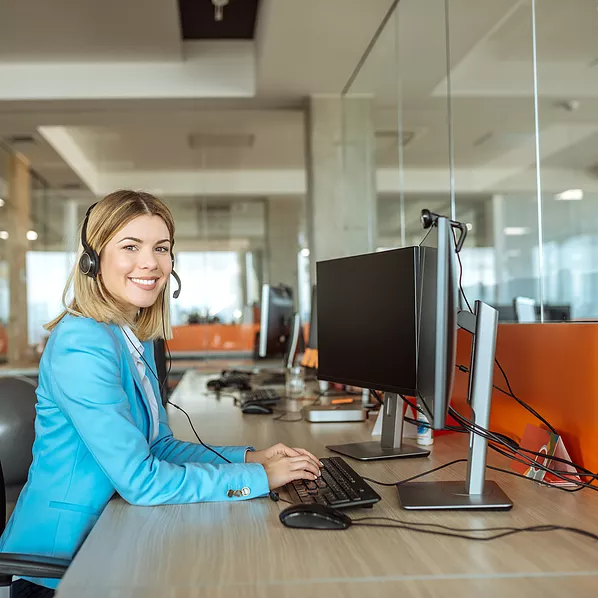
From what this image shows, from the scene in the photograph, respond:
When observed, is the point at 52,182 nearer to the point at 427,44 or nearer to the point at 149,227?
the point at 427,44

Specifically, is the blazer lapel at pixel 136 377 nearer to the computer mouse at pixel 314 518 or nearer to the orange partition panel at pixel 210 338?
the computer mouse at pixel 314 518

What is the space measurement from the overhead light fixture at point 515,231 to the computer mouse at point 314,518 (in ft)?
9.74

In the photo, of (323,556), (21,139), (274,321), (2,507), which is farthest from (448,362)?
(21,139)

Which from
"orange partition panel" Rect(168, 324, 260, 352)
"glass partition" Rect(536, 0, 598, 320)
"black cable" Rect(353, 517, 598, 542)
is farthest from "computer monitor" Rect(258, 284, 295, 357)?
"black cable" Rect(353, 517, 598, 542)

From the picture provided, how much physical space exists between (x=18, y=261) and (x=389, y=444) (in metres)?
6.57

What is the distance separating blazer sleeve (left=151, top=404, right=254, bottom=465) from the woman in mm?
10

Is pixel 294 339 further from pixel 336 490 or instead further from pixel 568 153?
pixel 336 490

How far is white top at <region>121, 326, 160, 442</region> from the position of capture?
155 centimetres

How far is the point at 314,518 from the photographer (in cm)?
120

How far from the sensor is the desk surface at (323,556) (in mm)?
938

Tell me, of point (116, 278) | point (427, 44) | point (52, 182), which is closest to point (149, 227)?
point (116, 278)

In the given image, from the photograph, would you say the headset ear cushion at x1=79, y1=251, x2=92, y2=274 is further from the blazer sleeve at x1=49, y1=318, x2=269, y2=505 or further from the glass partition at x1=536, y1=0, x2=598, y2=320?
the glass partition at x1=536, y1=0, x2=598, y2=320

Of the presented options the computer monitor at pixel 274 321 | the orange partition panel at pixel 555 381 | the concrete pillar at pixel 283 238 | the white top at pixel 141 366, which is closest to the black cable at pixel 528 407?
the orange partition panel at pixel 555 381

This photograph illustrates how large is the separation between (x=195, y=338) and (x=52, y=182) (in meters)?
2.48
